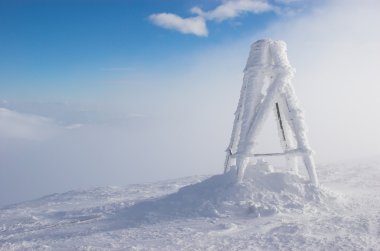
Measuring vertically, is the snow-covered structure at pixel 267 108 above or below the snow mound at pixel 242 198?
above

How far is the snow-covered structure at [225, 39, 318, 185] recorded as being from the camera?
71.0 feet

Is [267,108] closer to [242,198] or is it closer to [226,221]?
[242,198]

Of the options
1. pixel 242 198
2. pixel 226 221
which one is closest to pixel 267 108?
pixel 242 198

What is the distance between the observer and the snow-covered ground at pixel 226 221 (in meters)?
14.9

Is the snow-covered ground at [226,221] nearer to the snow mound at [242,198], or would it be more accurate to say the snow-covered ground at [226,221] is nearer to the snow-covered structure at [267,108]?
the snow mound at [242,198]

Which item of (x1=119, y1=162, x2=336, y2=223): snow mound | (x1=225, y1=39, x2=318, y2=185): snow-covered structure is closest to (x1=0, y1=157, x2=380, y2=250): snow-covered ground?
(x1=119, y1=162, x2=336, y2=223): snow mound

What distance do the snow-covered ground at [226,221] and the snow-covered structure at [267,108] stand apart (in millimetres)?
1273

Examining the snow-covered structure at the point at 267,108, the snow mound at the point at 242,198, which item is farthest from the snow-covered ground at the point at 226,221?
the snow-covered structure at the point at 267,108

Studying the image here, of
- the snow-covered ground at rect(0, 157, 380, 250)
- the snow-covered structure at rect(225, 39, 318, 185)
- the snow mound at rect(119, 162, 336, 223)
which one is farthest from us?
the snow-covered structure at rect(225, 39, 318, 185)

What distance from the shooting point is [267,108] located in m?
22.2

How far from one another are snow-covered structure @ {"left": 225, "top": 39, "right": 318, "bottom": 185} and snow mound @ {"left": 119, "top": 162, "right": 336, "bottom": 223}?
0.85 metres

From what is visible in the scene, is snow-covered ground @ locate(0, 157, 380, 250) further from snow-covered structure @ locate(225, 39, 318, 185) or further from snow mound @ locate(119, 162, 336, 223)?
snow-covered structure @ locate(225, 39, 318, 185)

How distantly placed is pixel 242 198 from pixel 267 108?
5467 millimetres

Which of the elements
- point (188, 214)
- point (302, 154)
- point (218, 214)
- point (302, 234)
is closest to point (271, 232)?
point (302, 234)
